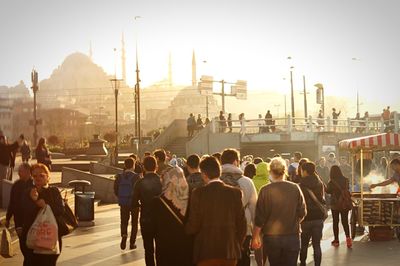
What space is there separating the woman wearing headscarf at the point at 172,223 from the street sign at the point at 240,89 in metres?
70.4

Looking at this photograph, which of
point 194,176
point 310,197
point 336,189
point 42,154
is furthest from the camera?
point 42,154

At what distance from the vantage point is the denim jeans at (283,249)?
8.16 m

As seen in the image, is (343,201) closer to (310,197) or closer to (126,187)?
(310,197)

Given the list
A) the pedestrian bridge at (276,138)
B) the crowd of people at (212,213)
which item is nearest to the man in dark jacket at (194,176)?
the crowd of people at (212,213)

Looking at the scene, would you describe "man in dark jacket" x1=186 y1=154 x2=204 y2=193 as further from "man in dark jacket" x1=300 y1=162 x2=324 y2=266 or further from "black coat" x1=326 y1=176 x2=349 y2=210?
"black coat" x1=326 y1=176 x2=349 y2=210

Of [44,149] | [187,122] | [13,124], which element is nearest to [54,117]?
[13,124]

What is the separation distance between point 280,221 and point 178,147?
125 feet

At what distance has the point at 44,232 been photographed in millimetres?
7773

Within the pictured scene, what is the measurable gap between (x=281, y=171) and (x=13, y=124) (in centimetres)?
14352

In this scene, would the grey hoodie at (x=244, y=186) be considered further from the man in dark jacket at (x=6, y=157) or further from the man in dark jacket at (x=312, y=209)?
the man in dark jacket at (x=6, y=157)

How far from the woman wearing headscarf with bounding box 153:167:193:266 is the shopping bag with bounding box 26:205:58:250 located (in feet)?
3.64

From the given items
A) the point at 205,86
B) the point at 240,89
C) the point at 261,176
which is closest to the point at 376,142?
the point at 261,176

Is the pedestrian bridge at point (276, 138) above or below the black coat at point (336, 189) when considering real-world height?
above

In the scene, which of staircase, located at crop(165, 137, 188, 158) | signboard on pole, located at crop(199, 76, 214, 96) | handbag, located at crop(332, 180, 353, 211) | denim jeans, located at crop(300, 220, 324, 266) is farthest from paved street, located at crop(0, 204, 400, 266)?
signboard on pole, located at crop(199, 76, 214, 96)
